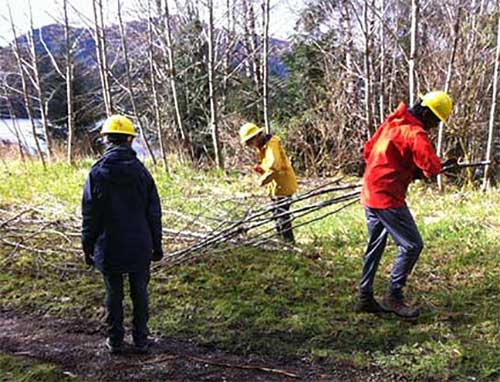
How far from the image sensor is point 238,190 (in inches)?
414

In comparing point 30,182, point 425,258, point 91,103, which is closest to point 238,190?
point 30,182

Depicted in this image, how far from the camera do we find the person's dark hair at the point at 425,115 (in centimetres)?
395

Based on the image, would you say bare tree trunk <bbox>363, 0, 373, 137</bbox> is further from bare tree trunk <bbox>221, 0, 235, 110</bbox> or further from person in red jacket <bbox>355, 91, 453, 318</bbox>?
person in red jacket <bbox>355, 91, 453, 318</bbox>

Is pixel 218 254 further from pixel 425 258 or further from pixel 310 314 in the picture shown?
pixel 425 258

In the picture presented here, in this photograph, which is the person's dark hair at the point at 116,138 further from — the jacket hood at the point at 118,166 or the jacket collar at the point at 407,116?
the jacket collar at the point at 407,116

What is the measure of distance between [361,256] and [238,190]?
489 cm

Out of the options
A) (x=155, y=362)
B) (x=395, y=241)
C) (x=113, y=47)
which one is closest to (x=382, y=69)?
(x=113, y=47)

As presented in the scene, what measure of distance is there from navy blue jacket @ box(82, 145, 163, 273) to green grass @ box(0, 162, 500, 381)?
0.86 m

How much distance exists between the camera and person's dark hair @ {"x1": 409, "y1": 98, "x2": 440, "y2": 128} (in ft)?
13.0

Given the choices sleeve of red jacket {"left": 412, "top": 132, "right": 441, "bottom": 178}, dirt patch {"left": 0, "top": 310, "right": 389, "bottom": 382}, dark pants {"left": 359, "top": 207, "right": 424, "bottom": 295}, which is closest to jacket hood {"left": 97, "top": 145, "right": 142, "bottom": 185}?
dirt patch {"left": 0, "top": 310, "right": 389, "bottom": 382}

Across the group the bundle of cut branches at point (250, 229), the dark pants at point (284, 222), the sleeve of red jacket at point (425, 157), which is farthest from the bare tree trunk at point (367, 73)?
the sleeve of red jacket at point (425, 157)

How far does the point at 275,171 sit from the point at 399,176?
8.05 feet

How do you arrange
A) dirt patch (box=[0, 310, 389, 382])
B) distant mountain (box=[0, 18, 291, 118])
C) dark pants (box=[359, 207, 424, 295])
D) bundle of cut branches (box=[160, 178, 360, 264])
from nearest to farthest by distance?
dirt patch (box=[0, 310, 389, 382]) < dark pants (box=[359, 207, 424, 295]) < bundle of cut branches (box=[160, 178, 360, 264]) < distant mountain (box=[0, 18, 291, 118])

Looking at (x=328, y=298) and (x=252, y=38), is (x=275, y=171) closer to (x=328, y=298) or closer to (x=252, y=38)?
(x=328, y=298)
